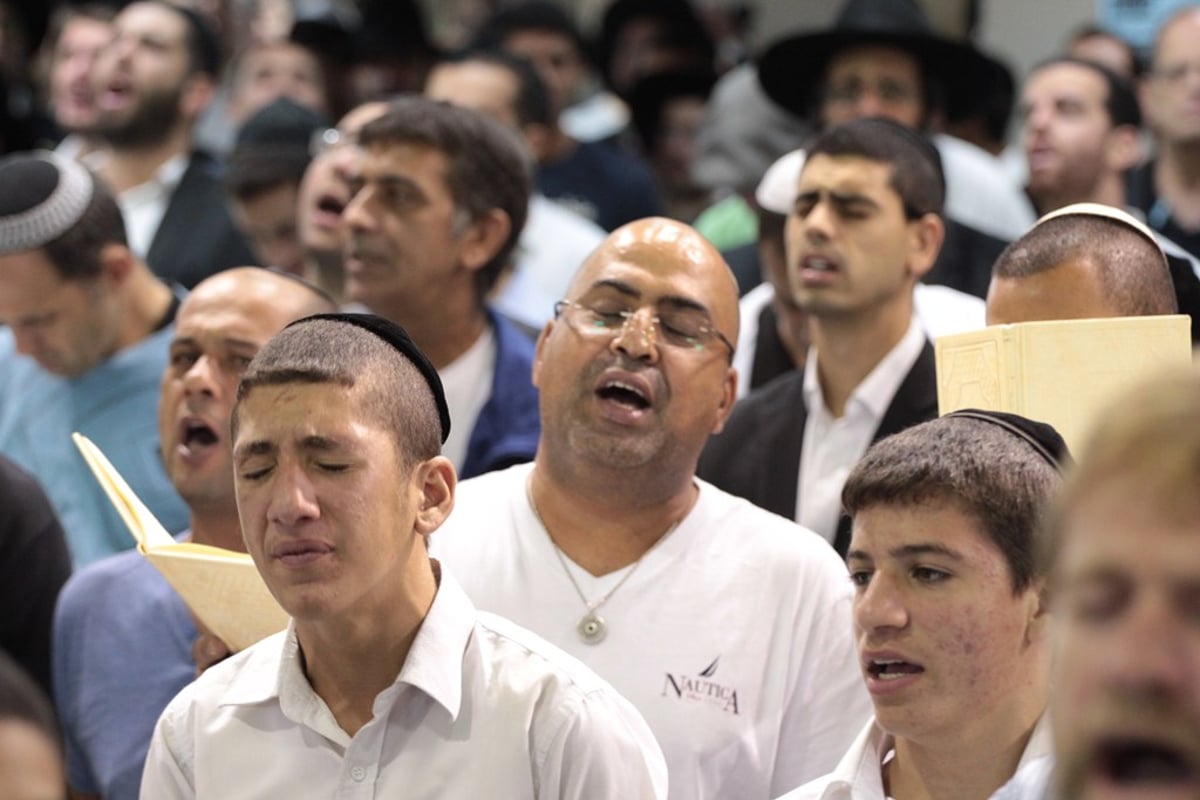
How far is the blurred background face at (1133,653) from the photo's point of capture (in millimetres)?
1254

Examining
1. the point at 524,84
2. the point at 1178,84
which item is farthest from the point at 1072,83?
the point at 524,84

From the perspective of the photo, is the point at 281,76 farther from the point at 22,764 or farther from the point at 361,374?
the point at 22,764

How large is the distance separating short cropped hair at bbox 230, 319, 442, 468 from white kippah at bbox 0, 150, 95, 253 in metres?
2.08

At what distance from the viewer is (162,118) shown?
6.71 metres

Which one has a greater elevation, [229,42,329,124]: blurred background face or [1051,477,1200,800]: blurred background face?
[1051,477,1200,800]: blurred background face

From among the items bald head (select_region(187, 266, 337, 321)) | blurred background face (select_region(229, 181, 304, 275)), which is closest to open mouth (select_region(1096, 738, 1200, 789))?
bald head (select_region(187, 266, 337, 321))

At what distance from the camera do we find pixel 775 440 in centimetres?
404

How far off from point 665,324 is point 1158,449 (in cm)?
217

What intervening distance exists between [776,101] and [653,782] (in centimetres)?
363

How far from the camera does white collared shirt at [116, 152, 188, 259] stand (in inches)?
253

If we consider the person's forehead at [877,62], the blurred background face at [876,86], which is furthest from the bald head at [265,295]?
the person's forehead at [877,62]

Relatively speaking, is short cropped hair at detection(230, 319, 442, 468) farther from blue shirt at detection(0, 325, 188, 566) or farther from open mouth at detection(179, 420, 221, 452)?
blue shirt at detection(0, 325, 188, 566)

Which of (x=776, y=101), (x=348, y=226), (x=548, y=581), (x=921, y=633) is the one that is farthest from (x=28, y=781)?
(x=776, y=101)

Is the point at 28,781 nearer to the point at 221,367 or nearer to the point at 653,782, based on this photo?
the point at 653,782
